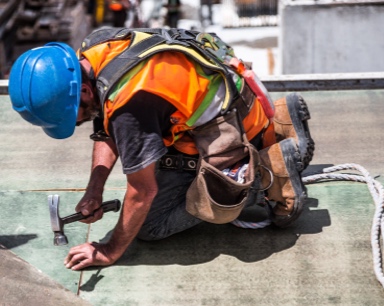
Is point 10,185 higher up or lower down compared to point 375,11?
higher up

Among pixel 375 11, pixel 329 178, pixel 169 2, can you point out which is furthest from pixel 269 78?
pixel 169 2

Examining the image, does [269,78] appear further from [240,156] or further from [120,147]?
[120,147]

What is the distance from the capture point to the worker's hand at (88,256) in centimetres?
360

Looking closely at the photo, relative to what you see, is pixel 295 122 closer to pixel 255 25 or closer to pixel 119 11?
pixel 255 25

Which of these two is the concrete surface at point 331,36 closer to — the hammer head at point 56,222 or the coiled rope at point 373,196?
the coiled rope at point 373,196

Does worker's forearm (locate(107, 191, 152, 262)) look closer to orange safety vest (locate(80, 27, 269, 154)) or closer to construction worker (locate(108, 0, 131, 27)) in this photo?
orange safety vest (locate(80, 27, 269, 154))

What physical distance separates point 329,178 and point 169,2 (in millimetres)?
10821

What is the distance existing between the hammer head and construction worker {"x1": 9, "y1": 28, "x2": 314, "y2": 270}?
0.35ft

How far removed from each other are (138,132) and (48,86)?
456mm

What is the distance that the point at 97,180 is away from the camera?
3.87 metres

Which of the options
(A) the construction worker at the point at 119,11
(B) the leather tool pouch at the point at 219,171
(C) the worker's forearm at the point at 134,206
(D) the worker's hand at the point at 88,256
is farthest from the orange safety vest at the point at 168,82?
(A) the construction worker at the point at 119,11

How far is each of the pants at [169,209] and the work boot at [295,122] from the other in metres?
0.62

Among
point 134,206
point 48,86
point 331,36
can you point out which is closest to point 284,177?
point 134,206

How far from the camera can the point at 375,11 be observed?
9258 mm
